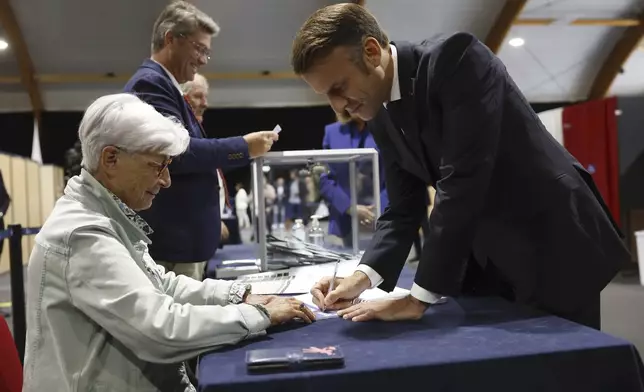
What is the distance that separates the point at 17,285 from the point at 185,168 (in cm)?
138

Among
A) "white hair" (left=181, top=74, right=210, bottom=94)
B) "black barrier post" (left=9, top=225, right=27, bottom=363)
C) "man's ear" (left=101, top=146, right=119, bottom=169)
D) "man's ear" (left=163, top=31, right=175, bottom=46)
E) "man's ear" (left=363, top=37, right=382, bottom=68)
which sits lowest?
"black barrier post" (left=9, top=225, right=27, bottom=363)

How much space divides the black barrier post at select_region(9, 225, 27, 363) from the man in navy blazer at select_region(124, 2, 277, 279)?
108 cm

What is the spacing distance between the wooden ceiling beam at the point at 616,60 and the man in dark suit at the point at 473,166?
9985mm

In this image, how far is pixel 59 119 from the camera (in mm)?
11172

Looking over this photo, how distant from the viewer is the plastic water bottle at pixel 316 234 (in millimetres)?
2605

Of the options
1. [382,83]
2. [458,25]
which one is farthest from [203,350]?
[458,25]

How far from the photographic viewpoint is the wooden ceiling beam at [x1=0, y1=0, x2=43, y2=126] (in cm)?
823

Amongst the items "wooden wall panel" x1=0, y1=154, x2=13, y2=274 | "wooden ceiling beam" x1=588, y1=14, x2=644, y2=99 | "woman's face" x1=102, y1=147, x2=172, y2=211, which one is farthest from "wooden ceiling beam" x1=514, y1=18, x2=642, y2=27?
"woman's face" x1=102, y1=147, x2=172, y2=211

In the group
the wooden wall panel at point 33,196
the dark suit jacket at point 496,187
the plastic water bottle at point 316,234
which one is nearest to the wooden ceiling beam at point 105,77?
the wooden wall panel at point 33,196

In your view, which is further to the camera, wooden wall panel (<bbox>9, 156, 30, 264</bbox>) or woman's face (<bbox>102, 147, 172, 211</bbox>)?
wooden wall panel (<bbox>9, 156, 30, 264</bbox>)

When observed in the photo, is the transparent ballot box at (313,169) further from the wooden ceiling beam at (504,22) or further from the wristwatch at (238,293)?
the wooden ceiling beam at (504,22)

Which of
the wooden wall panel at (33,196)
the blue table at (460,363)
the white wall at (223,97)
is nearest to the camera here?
the blue table at (460,363)

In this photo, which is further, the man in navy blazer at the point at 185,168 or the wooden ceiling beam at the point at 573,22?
the wooden ceiling beam at the point at 573,22

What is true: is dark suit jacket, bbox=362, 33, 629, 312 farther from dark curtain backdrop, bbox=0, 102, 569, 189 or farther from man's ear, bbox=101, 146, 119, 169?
dark curtain backdrop, bbox=0, 102, 569, 189
